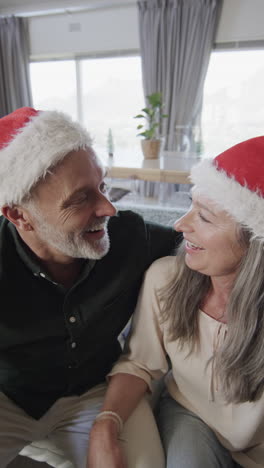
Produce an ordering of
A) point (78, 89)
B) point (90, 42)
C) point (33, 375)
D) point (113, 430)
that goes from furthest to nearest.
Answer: point (78, 89)
point (90, 42)
point (33, 375)
point (113, 430)

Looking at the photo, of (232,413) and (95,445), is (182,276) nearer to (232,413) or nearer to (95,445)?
(232,413)

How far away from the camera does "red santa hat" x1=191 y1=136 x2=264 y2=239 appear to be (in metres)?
0.67

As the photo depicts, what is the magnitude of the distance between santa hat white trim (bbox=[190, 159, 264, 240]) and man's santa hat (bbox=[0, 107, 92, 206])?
37 centimetres

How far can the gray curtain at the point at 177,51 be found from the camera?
3805 millimetres

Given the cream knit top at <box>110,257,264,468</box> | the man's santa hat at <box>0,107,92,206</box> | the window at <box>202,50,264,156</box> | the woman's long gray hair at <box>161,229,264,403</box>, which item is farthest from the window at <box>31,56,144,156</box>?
the woman's long gray hair at <box>161,229,264,403</box>

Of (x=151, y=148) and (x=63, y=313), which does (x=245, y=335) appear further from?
(x=151, y=148)

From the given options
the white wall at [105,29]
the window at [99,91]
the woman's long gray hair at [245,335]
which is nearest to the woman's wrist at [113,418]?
the woman's long gray hair at [245,335]

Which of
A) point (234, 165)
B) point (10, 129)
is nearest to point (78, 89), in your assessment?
point (10, 129)

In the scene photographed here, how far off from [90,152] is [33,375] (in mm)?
721

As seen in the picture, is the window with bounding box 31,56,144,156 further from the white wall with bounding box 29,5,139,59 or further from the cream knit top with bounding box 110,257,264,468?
the cream knit top with bounding box 110,257,264,468

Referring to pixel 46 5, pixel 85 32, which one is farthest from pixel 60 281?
pixel 46 5

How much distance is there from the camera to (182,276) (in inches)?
35.3

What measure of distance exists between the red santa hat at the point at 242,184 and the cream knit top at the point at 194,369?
0.96 feet

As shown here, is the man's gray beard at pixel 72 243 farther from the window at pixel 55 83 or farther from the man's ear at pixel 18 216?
the window at pixel 55 83
